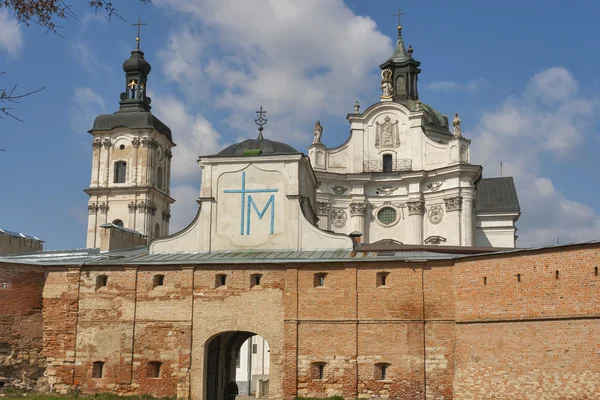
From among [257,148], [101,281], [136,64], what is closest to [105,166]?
[136,64]

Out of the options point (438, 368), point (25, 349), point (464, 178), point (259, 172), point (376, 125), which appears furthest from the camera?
point (376, 125)

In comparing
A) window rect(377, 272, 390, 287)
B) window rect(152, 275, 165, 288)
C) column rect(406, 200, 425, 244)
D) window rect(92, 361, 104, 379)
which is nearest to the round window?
column rect(406, 200, 425, 244)

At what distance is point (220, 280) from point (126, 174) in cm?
3132

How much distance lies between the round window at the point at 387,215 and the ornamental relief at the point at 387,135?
12.9 feet

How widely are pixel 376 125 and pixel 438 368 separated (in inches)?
1077

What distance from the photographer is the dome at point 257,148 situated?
28281mm

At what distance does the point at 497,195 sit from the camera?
167ft

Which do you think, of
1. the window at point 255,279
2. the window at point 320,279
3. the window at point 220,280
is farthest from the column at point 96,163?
the window at point 320,279

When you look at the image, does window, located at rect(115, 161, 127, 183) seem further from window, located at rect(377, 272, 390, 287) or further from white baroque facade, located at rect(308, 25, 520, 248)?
window, located at rect(377, 272, 390, 287)

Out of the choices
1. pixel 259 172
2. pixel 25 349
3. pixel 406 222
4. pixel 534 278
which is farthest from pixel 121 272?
pixel 406 222

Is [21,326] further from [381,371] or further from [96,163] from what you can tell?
[96,163]

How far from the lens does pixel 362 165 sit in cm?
4834

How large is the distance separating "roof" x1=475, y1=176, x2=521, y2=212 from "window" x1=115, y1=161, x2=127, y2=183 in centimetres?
2440

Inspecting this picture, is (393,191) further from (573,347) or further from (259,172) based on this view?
(573,347)
